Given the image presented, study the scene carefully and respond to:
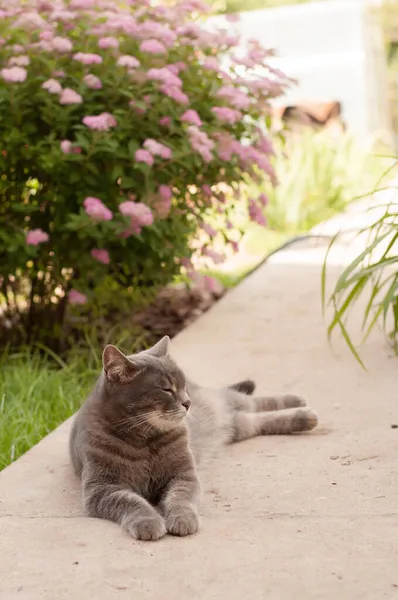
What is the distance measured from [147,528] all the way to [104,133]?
246cm

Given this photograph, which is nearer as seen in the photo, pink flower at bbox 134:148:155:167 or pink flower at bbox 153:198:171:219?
pink flower at bbox 134:148:155:167

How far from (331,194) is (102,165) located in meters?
4.82

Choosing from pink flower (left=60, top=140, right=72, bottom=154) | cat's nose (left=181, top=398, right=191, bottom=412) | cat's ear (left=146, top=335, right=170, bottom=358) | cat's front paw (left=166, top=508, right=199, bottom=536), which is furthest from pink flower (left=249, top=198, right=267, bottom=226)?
cat's front paw (left=166, top=508, right=199, bottom=536)

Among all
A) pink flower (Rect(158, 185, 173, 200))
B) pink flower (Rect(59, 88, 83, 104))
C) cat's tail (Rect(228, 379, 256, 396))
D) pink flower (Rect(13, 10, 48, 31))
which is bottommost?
cat's tail (Rect(228, 379, 256, 396))

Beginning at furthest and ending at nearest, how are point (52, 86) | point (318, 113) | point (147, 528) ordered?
point (318, 113) < point (52, 86) < point (147, 528)

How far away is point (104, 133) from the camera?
4.50m

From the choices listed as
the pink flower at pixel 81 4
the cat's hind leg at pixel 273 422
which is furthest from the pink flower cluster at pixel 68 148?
the cat's hind leg at pixel 273 422

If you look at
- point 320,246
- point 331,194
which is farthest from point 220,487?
point 331,194

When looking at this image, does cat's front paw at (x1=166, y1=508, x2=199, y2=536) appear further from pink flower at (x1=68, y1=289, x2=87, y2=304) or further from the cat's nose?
pink flower at (x1=68, y1=289, x2=87, y2=304)

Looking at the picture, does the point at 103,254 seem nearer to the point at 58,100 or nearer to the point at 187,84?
the point at 58,100

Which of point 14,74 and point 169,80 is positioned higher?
point 14,74

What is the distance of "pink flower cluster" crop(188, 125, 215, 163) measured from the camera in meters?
4.52

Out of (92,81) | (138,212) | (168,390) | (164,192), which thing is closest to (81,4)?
(92,81)

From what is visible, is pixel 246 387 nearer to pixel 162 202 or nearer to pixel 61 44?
pixel 162 202
